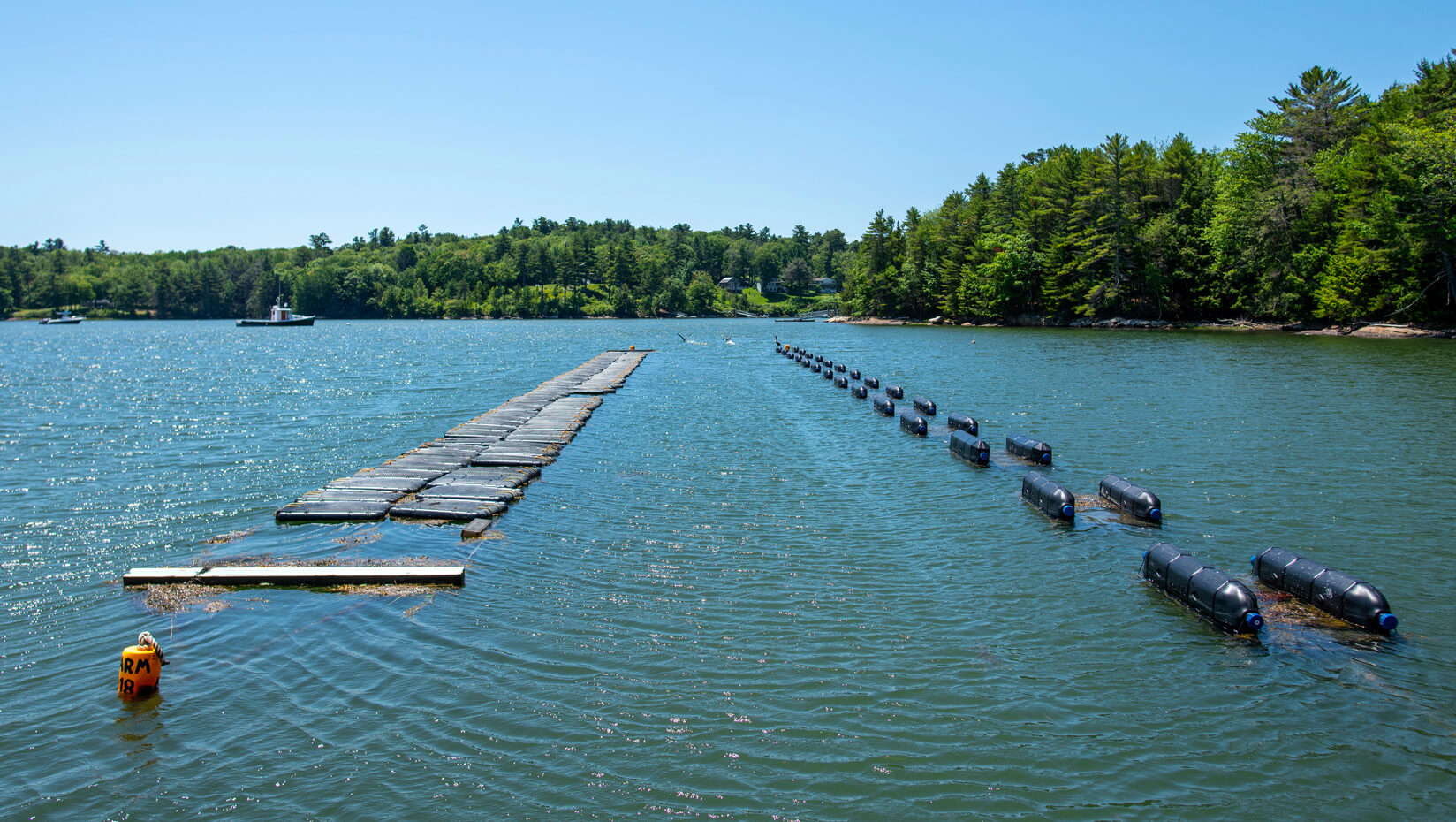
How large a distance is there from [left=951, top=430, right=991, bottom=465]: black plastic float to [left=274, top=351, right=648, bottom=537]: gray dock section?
12.8 m

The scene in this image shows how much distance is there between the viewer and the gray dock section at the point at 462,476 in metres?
18.2

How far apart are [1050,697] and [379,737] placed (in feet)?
26.1

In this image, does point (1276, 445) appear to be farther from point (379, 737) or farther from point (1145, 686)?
point (379, 737)

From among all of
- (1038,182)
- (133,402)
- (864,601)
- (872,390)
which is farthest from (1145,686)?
(1038,182)

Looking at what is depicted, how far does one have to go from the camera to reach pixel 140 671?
9.89 m

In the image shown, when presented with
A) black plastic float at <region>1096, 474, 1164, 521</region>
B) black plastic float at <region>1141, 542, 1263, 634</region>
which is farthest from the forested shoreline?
black plastic float at <region>1141, 542, 1263, 634</region>

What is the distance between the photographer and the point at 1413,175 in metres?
64.5

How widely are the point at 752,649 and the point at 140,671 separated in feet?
25.2

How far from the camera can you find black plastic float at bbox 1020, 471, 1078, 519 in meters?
17.9

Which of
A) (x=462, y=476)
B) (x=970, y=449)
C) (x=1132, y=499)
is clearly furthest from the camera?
(x=970, y=449)

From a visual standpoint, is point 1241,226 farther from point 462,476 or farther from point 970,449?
point 462,476

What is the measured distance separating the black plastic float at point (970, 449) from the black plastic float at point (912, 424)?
9.94 ft

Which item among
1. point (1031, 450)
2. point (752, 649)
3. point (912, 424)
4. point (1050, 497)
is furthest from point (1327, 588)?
point (912, 424)

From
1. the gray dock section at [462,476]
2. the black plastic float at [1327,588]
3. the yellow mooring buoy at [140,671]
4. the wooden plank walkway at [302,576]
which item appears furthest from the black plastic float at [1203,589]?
the yellow mooring buoy at [140,671]
